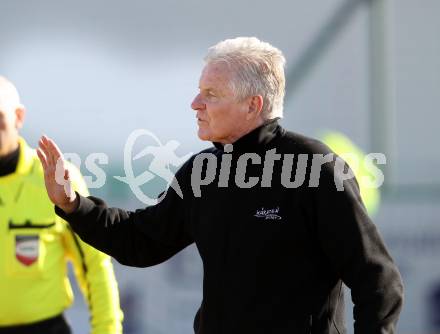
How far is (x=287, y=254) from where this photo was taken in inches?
113

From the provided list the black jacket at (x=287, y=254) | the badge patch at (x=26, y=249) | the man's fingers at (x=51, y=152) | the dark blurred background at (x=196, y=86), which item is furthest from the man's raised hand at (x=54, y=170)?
the dark blurred background at (x=196, y=86)

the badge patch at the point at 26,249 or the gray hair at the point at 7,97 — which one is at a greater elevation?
the gray hair at the point at 7,97

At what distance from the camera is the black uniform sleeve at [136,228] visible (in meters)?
3.18

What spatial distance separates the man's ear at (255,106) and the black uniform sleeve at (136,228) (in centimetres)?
35

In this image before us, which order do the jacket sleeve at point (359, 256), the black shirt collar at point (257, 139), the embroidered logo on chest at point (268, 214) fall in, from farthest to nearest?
the black shirt collar at point (257, 139), the embroidered logo on chest at point (268, 214), the jacket sleeve at point (359, 256)

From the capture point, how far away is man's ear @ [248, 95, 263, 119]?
2986 millimetres

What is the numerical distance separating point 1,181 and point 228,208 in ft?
3.87

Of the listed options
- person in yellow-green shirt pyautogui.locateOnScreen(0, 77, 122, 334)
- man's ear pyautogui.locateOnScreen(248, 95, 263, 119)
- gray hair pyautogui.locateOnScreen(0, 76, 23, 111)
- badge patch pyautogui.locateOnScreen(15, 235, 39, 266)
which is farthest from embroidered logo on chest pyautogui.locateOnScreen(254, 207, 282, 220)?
gray hair pyautogui.locateOnScreen(0, 76, 23, 111)

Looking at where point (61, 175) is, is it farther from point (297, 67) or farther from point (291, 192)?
point (297, 67)

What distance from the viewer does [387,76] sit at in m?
7.91

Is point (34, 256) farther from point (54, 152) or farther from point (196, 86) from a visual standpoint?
Answer: point (196, 86)

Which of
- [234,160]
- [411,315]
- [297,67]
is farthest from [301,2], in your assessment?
[234,160]

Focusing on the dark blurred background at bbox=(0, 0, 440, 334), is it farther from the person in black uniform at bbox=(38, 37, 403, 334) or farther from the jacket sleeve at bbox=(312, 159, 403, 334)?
the jacket sleeve at bbox=(312, 159, 403, 334)

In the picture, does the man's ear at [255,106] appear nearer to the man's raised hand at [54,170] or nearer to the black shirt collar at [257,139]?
the black shirt collar at [257,139]
